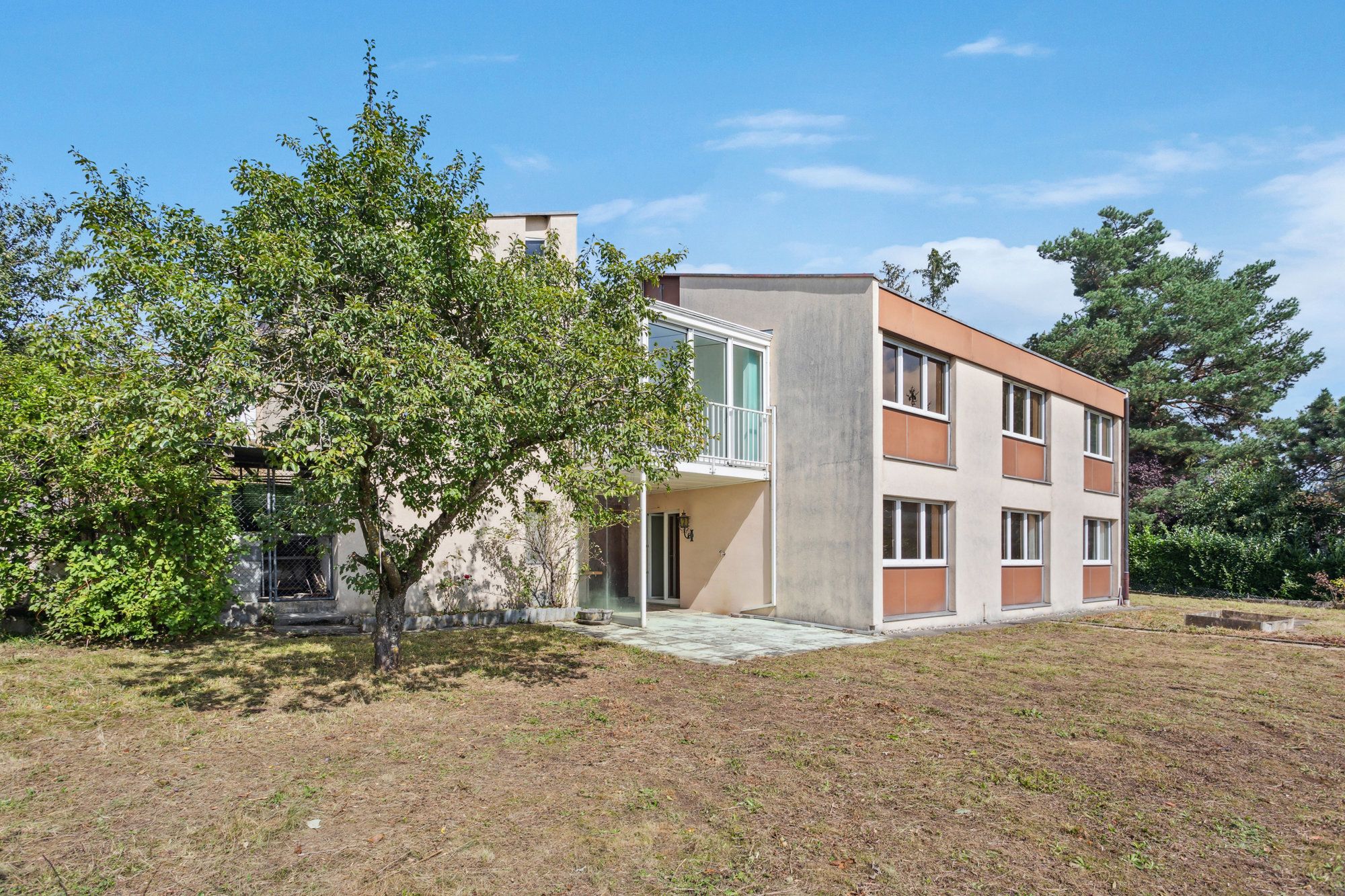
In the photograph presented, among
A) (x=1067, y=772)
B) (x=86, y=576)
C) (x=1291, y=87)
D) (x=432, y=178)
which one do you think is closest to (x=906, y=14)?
(x=1291, y=87)

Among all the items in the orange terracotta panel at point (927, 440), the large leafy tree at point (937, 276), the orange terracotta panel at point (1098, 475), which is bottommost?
the orange terracotta panel at point (1098, 475)

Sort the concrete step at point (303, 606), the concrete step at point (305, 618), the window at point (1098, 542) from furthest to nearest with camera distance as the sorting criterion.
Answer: the window at point (1098, 542) → the concrete step at point (303, 606) → the concrete step at point (305, 618)

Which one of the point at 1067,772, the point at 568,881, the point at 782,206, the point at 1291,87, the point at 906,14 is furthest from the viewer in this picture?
the point at 782,206

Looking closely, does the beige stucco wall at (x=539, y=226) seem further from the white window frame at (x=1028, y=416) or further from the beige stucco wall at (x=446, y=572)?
the white window frame at (x=1028, y=416)

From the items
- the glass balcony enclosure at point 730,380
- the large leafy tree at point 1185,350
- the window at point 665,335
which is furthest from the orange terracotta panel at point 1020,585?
the large leafy tree at point 1185,350

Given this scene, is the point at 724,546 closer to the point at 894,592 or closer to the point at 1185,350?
the point at 894,592

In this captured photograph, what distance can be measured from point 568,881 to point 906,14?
1050 cm

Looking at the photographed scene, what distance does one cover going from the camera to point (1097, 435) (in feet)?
70.9

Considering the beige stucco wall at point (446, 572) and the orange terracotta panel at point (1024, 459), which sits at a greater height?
the orange terracotta panel at point (1024, 459)

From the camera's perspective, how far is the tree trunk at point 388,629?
28.6 ft

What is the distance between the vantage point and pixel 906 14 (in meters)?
10.4

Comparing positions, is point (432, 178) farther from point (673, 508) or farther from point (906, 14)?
point (673, 508)

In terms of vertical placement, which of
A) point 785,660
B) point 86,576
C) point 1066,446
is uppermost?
point 1066,446

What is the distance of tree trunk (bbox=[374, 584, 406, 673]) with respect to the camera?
8.71m
